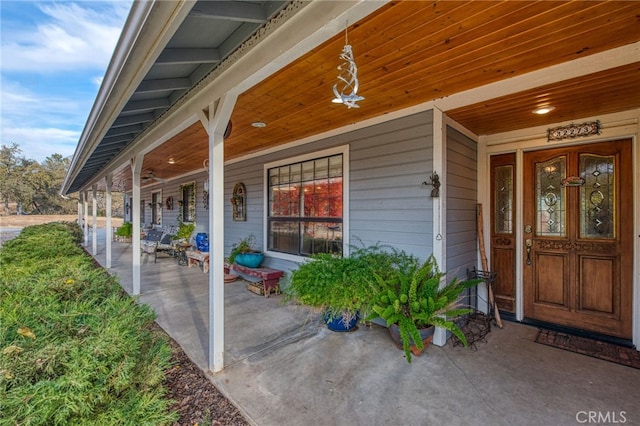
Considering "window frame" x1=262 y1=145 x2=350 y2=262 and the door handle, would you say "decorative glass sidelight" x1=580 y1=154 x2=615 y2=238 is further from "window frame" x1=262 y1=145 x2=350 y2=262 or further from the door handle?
"window frame" x1=262 y1=145 x2=350 y2=262

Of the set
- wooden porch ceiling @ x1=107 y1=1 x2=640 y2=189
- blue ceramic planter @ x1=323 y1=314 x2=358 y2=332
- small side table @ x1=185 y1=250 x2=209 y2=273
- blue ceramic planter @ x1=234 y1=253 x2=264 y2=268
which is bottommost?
blue ceramic planter @ x1=323 y1=314 x2=358 y2=332

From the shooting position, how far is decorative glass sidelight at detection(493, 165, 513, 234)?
346 centimetres

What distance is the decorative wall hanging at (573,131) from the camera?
286 cm

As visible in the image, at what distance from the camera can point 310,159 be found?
4223 mm

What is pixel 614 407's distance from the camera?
1891mm

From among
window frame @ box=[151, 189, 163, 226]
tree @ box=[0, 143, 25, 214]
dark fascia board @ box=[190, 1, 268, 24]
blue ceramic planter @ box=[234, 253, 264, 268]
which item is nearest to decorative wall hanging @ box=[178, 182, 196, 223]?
window frame @ box=[151, 189, 163, 226]

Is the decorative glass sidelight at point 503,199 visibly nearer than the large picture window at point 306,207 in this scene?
Yes

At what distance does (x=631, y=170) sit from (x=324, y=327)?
3.42m

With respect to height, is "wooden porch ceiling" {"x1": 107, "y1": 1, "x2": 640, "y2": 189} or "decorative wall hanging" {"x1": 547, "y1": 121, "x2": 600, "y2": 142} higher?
"wooden porch ceiling" {"x1": 107, "y1": 1, "x2": 640, "y2": 189}

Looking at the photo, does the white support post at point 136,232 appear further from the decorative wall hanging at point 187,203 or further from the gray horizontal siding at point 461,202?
the gray horizontal siding at point 461,202

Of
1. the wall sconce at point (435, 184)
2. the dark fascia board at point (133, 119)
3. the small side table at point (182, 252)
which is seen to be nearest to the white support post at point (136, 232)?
the dark fascia board at point (133, 119)

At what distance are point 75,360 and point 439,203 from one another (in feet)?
9.30

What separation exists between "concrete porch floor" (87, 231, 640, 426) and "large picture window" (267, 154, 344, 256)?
4.12 ft

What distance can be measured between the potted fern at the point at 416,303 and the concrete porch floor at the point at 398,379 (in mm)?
277
